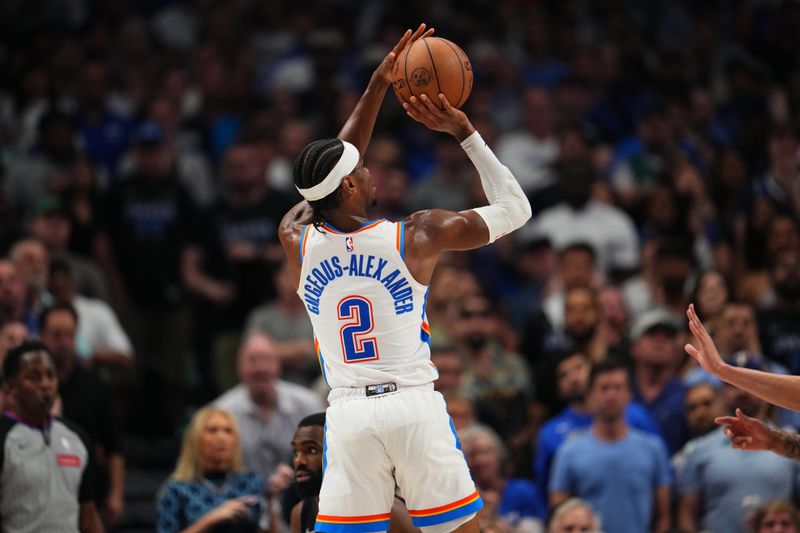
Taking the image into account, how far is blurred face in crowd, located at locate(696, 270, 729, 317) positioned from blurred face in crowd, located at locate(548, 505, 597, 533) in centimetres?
296

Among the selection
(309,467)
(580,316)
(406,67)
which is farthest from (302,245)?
(580,316)

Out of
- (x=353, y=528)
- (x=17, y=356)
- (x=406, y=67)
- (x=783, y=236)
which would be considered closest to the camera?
(x=353, y=528)

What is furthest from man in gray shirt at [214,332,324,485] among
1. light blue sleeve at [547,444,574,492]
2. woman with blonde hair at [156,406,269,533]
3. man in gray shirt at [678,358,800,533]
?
man in gray shirt at [678,358,800,533]

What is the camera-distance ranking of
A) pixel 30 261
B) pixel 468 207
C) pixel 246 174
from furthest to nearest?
pixel 468 207 < pixel 246 174 < pixel 30 261

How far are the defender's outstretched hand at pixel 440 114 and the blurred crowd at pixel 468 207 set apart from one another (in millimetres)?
2777

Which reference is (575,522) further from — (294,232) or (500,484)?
(294,232)

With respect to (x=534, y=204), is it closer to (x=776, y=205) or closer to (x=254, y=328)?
(x=776, y=205)

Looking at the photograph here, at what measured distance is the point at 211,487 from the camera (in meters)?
9.07

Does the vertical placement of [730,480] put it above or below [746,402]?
below

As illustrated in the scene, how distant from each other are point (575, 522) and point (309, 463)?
2395 millimetres

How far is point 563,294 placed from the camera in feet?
42.2

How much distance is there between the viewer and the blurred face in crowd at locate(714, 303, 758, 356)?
10.7 m

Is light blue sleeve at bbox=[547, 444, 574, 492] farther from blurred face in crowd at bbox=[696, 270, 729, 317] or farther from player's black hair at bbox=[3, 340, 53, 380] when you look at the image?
player's black hair at bbox=[3, 340, 53, 380]

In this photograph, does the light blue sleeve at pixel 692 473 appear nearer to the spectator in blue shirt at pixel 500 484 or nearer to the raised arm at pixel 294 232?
the spectator in blue shirt at pixel 500 484
